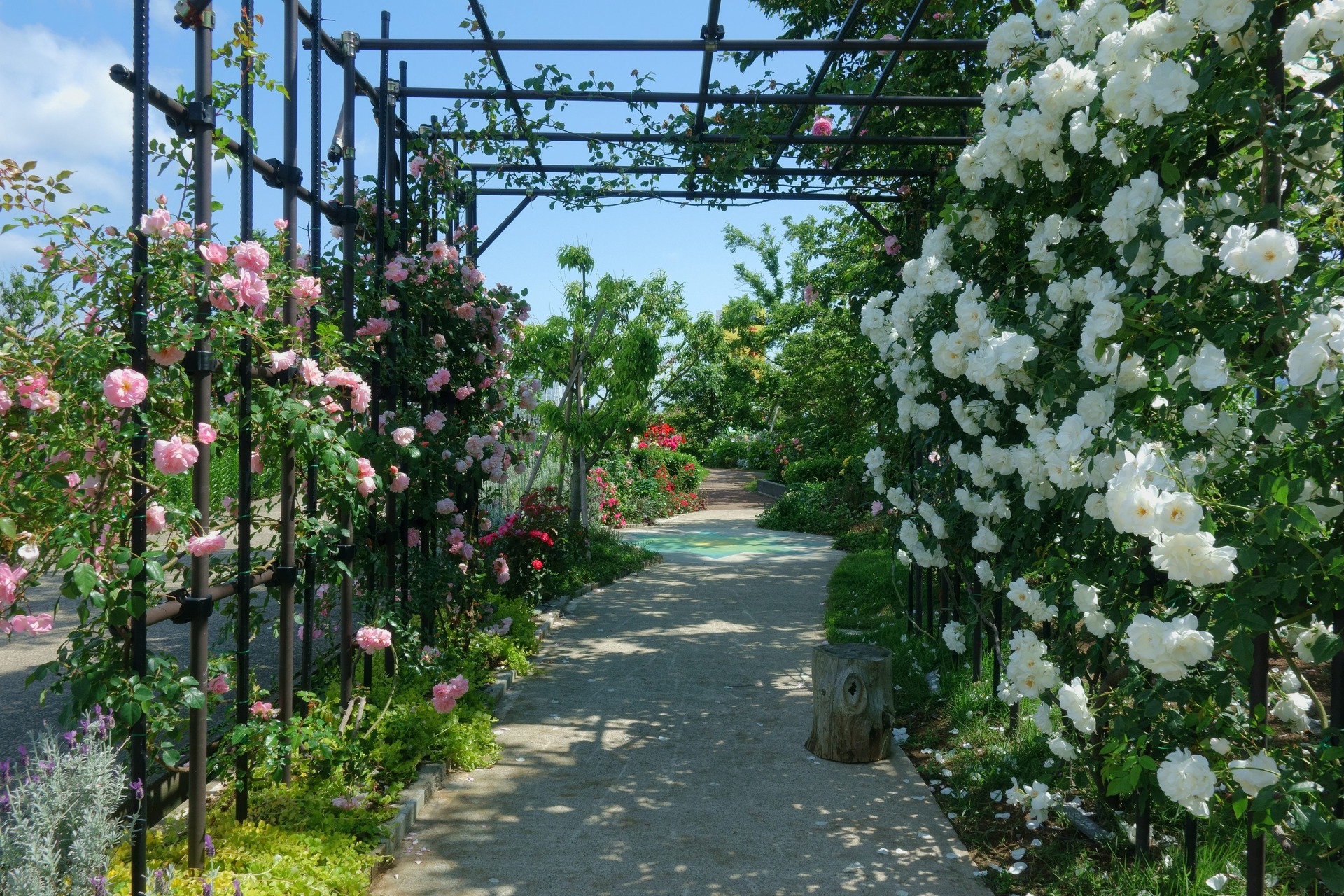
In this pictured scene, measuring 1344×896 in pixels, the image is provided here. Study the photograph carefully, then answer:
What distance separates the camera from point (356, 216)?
393cm

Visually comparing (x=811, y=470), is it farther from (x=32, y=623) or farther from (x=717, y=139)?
(x=32, y=623)

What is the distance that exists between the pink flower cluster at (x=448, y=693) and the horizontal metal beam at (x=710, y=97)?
3230 millimetres

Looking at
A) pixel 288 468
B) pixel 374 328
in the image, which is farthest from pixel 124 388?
pixel 374 328

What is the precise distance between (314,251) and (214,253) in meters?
1.01

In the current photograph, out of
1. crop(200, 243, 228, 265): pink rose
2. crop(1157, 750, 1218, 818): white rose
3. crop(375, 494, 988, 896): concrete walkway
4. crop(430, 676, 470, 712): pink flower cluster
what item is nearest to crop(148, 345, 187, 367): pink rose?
crop(200, 243, 228, 265): pink rose

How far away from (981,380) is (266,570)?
100 inches

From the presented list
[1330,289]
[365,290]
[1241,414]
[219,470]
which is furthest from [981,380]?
[219,470]

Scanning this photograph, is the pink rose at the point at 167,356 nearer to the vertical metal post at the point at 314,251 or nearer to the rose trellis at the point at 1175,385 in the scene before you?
the vertical metal post at the point at 314,251

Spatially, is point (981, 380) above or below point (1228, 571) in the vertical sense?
above

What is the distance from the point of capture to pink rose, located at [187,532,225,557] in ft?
8.34

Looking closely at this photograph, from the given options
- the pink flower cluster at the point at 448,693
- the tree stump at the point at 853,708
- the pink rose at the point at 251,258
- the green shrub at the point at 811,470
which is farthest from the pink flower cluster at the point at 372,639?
the green shrub at the point at 811,470

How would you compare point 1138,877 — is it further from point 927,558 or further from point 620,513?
point 620,513

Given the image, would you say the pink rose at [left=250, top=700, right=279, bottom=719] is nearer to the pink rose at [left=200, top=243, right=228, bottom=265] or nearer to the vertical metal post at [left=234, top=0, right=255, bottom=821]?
the vertical metal post at [left=234, top=0, right=255, bottom=821]

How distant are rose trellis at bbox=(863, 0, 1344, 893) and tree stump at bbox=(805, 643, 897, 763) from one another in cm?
98
